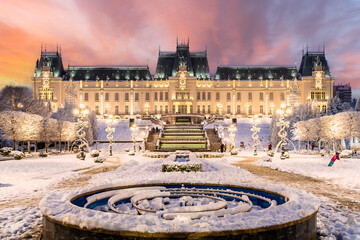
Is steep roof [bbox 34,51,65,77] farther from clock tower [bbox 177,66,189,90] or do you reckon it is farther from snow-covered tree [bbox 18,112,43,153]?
snow-covered tree [bbox 18,112,43,153]

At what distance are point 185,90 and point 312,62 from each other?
3299cm

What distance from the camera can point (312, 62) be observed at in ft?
261

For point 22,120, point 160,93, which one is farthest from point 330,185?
point 160,93

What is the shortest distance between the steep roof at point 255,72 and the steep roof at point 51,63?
39.1m

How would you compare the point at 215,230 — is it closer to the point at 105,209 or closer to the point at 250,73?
the point at 105,209

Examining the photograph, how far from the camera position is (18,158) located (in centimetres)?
2039

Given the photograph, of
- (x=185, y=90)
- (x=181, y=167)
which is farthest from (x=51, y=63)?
(x=181, y=167)

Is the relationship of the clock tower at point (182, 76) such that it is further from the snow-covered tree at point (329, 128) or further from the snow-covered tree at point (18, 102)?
the snow-covered tree at point (329, 128)

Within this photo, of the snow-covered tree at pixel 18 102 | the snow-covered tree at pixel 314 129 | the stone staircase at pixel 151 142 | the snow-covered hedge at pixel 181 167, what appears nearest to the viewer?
the snow-covered hedge at pixel 181 167

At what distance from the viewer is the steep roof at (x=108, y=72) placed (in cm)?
8000

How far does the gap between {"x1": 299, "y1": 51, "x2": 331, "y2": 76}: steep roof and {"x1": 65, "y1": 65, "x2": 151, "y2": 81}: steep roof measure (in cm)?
3889

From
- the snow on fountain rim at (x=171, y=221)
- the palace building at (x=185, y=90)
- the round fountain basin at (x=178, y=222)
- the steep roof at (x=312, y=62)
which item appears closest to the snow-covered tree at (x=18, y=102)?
the palace building at (x=185, y=90)

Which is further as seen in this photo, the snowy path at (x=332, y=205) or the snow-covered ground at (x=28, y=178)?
the snow-covered ground at (x=28, y=178)

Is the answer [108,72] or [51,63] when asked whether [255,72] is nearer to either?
[108,72]
